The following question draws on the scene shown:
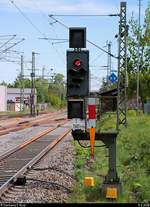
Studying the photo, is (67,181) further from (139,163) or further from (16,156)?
(16,156)

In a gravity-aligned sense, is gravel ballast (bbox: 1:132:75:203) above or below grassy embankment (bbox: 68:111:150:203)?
below

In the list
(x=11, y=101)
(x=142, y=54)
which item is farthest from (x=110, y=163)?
(x=11, y=101)

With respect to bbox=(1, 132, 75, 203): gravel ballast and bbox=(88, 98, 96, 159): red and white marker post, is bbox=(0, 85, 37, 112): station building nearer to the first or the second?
bbox=(1, 132, 75, 203): gravel ballast

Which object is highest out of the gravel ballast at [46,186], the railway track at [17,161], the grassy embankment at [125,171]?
the grassy embankment at [125,171]

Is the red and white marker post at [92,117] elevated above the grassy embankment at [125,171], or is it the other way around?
the red and white marker post at [92,117]

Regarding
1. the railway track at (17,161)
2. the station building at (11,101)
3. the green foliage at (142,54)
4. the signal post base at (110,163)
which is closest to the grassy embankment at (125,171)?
the signal post base at (110,163)

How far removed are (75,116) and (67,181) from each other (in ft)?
10.7

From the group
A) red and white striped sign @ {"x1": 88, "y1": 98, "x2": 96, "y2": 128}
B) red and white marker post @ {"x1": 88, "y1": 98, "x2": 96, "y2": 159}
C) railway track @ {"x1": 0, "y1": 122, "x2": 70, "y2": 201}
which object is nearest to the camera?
red and white marker post @ {"x1": 88, "y1": 98, "x2": 96, "y2": 159}

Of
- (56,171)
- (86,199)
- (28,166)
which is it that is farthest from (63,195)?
(28,166)

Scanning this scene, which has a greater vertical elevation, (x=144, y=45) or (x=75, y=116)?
(x=144, y=45)

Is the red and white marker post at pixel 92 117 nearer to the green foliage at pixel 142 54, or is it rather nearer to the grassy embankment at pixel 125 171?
the grassy embankment at pixel 125 171

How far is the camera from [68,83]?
1338 cm

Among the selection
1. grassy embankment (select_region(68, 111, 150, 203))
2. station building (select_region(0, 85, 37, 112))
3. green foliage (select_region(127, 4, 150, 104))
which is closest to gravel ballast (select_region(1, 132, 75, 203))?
grassy embankment (select_region(68, 111, 150, 203))

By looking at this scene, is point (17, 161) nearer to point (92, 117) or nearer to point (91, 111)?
point (92, 117)
